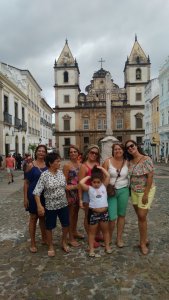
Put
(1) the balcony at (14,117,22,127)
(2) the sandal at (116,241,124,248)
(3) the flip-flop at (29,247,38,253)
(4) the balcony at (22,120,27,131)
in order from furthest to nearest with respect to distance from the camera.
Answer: (4) the balcony at (22,120,27,131)
(1) the balcony at (14,117,22,127)
(2) the sandal at (116,241,124,248)
(3) the flip-flop at (29,247,38,253)

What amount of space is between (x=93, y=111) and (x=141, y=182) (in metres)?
55.7

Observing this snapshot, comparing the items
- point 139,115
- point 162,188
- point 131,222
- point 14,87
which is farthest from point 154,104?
point 131,222

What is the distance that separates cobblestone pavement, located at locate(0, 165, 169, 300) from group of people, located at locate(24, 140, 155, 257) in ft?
0.62

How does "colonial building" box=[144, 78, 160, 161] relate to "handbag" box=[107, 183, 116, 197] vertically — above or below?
above

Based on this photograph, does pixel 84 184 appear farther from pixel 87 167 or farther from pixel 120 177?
pixel 120 177

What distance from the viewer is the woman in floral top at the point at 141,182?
196 inches

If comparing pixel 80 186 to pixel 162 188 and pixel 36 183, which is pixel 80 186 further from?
pixel 162 188

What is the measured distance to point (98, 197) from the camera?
4.94 m

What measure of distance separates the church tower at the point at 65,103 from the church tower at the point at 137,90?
989cm

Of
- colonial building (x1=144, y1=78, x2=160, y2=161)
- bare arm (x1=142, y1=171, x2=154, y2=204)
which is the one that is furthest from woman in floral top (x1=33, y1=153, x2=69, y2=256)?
colonial building (x1=144, y1=78, x2=160, y2=161)

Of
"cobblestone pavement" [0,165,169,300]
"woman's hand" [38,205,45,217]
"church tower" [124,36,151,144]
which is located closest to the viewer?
"cobblestone pavement" [0,165,169,300]

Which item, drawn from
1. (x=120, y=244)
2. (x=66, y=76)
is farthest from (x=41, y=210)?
(x=66, y=76)

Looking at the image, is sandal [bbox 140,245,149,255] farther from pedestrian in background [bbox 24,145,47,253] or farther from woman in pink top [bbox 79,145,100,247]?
pedestrian in background [bbox 24,145,47,253]

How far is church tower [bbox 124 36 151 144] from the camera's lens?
196 feet
